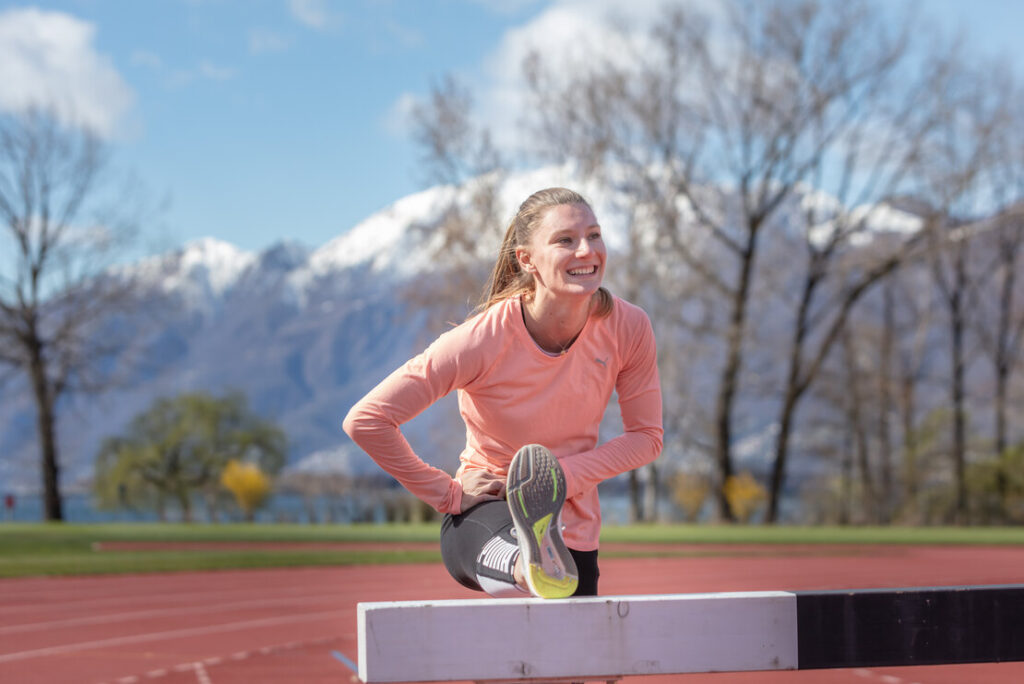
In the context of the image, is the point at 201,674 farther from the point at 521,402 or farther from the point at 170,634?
the point at 521,402

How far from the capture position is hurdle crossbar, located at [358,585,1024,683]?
2.41 meters

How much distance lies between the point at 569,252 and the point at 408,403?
0.58m

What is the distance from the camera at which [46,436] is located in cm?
3033

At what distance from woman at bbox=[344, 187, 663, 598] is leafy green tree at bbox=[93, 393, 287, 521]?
5632 centimetres

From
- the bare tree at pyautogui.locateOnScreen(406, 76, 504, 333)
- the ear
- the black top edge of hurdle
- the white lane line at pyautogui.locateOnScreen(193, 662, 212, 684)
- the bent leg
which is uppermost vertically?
the bare tree at pyautogui.locateOnScreen(406, 76, 504, 333)

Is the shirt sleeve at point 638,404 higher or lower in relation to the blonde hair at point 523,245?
lower

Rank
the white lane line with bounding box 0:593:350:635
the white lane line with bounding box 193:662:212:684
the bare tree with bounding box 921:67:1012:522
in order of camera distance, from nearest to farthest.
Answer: the white lane line with bounding box 193:662:212:684 → the white lane line with bounding box 0:593:350:635 → the bare tree with bounding box 921:67:1012:522

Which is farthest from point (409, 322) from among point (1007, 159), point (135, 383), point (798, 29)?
point (1007, 159)

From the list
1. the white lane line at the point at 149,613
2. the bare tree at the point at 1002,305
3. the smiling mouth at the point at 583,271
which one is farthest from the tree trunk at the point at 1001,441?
the smiling mouth at the point at 583,271

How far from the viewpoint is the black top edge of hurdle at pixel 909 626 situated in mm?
2691

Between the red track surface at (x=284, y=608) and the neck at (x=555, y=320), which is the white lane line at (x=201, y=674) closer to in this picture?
the red track surface at (x=284, y=608)

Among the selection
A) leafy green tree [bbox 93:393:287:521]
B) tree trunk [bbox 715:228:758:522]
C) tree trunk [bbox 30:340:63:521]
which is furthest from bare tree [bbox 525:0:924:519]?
leafy green tree [bbox 93:393:287:521]

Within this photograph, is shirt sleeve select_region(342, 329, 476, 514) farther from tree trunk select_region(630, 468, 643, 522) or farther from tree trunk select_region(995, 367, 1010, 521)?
tree trunk select_region(995, 367, 1010, 521)

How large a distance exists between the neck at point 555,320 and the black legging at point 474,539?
0.47 meters
